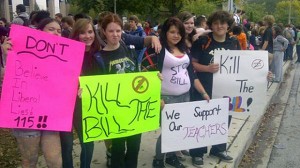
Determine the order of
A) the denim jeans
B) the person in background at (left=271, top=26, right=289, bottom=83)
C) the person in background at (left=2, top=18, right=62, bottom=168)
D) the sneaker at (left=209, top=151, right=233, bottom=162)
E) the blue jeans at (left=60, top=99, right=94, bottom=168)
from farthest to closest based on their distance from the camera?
1. the person in background at (left=271, top=26, right=289, bottom=83)
2. the sneaker at (left=209, top=151, right=233, bottom=162)
3. the denim jeans
4. the blue jeans at (left=60, top=99, right=94, bottom=168)
5. the person in background at (left=2, top=18, right=62, bottom=168)

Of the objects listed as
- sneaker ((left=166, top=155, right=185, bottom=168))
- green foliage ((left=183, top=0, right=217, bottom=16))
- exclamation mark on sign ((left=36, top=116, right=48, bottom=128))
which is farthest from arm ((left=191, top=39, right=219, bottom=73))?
green foliage ((left=183, top=0, right=217, bottom=16))

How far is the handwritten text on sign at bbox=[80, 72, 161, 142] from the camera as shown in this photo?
2898mm

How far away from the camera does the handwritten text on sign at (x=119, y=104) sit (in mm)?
2898

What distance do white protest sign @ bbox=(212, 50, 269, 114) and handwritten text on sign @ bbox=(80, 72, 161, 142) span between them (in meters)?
1.00

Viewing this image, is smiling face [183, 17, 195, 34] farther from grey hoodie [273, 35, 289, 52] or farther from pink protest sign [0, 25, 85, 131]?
grey hoodie [273, 35, 289, 52]

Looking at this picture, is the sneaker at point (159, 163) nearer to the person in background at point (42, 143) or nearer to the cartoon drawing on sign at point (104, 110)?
the cartoon drawing on sign at point (104, 110)

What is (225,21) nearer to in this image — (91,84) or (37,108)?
(91,84)

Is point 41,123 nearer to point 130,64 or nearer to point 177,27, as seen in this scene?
Answer: point 130,64

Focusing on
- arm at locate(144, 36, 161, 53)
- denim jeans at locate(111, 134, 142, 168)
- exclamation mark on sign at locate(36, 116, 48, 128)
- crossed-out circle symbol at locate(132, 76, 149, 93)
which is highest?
arm at locate(144, 36, 161, 53)

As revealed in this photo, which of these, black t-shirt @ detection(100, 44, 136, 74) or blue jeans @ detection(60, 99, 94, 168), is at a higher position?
black t-shirt @ detection(100, 44, 136, 74)

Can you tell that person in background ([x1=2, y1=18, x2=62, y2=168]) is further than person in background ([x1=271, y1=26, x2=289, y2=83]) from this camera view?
No

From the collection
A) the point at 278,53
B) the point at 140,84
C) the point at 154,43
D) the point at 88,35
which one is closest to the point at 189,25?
the point at 154,43

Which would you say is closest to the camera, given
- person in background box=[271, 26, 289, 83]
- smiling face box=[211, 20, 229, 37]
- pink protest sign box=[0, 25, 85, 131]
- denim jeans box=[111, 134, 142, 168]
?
pink protest sign box=[0, 25, 85, 131]

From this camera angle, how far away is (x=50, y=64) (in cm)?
272
